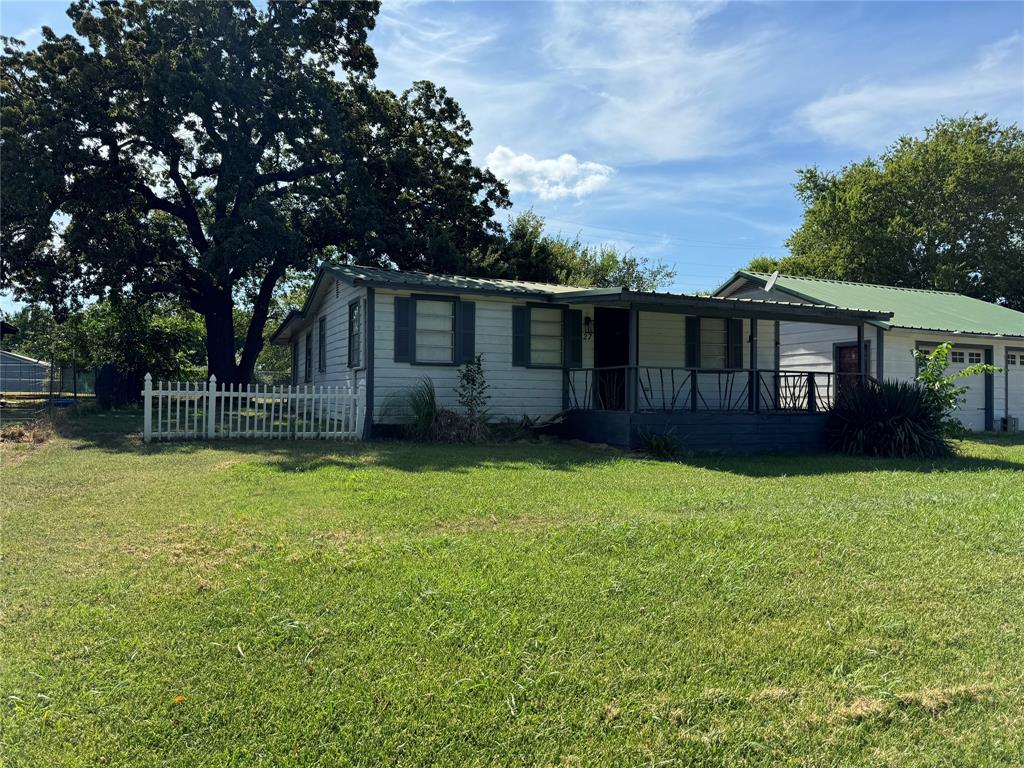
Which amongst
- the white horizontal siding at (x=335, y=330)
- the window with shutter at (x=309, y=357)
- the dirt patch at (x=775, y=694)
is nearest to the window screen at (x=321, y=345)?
the white horizontal siding at (x=335, y=330)

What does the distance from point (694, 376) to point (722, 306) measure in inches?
51.0

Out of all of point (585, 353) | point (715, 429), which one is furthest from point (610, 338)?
point (715, 429)

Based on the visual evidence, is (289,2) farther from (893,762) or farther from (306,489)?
(893,762)

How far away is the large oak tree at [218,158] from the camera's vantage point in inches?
680

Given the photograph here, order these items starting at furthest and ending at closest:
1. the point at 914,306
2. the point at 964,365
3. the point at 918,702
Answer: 1. the point at 914,306
2. the point at 964,365
3. the point at 918,702

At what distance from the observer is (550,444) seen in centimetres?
1188

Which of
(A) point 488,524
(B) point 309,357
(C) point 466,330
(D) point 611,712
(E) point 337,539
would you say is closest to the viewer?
(D) point 611,712

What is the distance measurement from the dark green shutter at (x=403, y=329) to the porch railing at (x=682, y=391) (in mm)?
3192

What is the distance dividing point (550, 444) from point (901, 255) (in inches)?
1074

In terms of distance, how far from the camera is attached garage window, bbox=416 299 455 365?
1234 cm

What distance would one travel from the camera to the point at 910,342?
1698 centimetres

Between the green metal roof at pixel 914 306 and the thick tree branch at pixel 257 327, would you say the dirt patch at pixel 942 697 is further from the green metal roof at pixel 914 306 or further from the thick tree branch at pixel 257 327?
the thick tree branch at pixel 257 327

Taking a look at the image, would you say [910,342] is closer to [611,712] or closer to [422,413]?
[422,413]

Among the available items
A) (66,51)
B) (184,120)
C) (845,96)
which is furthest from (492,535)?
(66,51)
